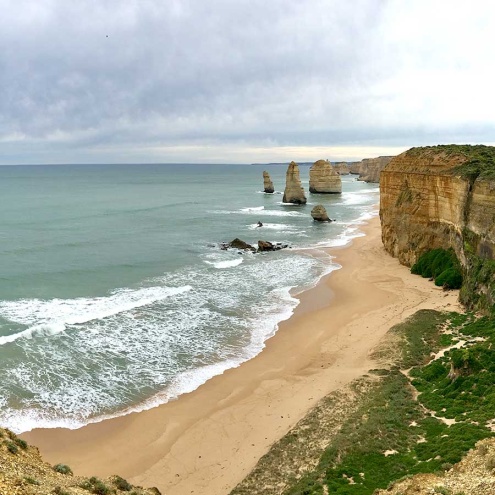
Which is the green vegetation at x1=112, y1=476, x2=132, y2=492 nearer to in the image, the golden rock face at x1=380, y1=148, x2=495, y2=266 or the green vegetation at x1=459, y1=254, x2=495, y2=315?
the green vegetation at x1=459, y1=254, x2=495, y2=315

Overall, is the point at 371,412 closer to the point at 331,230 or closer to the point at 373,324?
the point at 373,324

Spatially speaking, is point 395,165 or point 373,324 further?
point 395,165

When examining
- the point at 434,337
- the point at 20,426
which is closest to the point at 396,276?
the point at 434,337

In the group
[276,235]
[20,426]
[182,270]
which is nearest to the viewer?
[20,426]

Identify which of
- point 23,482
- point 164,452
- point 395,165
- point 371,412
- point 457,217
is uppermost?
point 395,165

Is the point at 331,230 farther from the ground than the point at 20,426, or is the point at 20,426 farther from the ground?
the point at 331,230

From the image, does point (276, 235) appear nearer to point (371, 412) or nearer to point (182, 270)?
point (182, 270)

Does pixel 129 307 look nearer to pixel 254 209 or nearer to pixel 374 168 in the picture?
pixel 254 209

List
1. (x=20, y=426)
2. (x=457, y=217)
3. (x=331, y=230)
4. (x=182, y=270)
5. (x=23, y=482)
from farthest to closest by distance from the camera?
(x=331, y=230) → (x=182, y=270) → (x=457, y=217) → (x=20, y=426) → (x=23, y=482)

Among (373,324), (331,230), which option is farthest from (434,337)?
(331,230)
